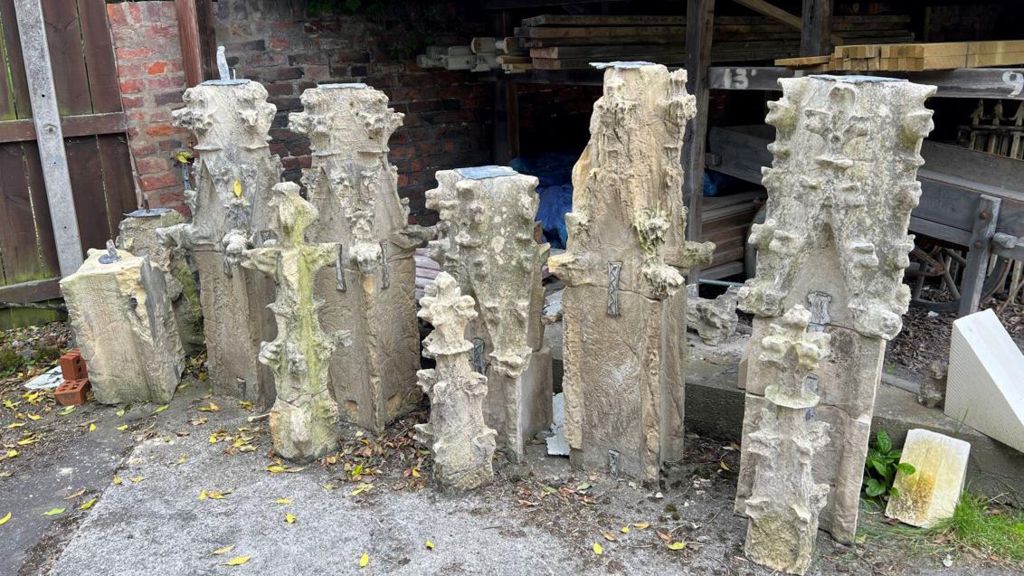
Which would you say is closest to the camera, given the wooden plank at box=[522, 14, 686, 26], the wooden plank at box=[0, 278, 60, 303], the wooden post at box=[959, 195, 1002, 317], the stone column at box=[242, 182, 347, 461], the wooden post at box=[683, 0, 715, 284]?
the stone column at box=[242, 182, 347, 461]

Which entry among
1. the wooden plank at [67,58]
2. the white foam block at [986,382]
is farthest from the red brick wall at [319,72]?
the white foam block at [986,382]

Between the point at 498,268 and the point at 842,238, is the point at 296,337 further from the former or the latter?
the point at 842,238

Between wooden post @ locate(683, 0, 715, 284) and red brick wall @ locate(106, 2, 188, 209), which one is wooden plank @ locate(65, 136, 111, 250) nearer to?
red brick wall @ locate(106, 2, 188, 209)

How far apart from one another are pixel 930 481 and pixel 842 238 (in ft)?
4.27

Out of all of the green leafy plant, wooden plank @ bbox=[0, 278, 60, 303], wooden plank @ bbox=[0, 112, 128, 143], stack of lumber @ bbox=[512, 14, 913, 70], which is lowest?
the green leafy plant

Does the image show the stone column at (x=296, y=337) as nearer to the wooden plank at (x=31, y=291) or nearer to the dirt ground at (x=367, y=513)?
the dirt ground at (x=367, y=513)

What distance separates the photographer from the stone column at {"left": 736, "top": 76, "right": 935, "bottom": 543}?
10.7 ft

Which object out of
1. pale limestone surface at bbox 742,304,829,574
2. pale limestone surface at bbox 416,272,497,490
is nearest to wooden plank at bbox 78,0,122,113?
pale limestone surface at bbox 416,272,497,490

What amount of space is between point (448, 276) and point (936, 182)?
11.9 ft

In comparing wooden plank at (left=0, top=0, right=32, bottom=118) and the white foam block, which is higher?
wooden plank at (left=0, top=0, right=32, bottom=118)

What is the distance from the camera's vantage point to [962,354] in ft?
13.0

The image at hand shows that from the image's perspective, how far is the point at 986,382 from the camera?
3863 millimetres

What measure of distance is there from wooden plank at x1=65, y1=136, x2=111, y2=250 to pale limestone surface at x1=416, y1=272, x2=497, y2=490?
3915mm

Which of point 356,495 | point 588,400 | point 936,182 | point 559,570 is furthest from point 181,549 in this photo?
point 936,182
